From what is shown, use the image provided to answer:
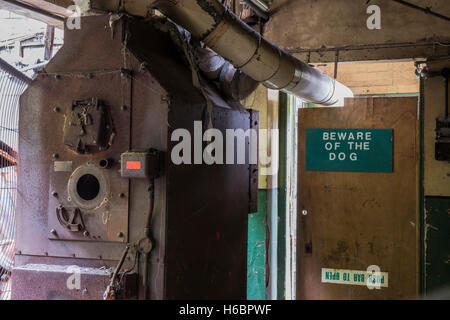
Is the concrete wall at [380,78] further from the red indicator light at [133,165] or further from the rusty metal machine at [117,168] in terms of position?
the red indicator light at [133,165]

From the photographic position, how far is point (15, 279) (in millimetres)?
2127

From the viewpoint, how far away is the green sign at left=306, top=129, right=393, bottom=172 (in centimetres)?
390

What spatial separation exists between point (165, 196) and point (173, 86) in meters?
0.53

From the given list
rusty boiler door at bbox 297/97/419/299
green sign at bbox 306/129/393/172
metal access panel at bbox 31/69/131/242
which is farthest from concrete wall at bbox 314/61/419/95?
metal access panel at bbox 31/69/131/242

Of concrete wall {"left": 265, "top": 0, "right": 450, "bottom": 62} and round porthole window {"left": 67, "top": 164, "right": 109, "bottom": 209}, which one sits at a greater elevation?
concrete wall {"left": 265, "top": 0, "right": 450, "bottom": 62}

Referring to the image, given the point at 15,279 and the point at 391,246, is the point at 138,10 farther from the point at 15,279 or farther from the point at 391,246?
the point at 391,246

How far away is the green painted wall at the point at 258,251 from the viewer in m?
3.97

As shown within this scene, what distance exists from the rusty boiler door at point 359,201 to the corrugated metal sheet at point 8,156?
245 cm

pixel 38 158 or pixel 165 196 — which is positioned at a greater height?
pixel 38 158

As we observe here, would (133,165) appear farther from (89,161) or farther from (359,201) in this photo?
(359,201)

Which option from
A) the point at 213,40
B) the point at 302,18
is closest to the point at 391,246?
the point at 302,18

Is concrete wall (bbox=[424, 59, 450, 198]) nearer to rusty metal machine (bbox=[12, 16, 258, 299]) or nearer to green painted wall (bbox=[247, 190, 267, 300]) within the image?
green painted wall (bbox=[247, 190, 267, 300])

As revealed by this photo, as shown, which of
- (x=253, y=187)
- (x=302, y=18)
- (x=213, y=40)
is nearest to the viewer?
(x=213, y=40)

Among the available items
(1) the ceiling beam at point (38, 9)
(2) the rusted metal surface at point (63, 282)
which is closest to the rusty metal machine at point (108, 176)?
(2) the rusted metal surface at point (63, 282)
